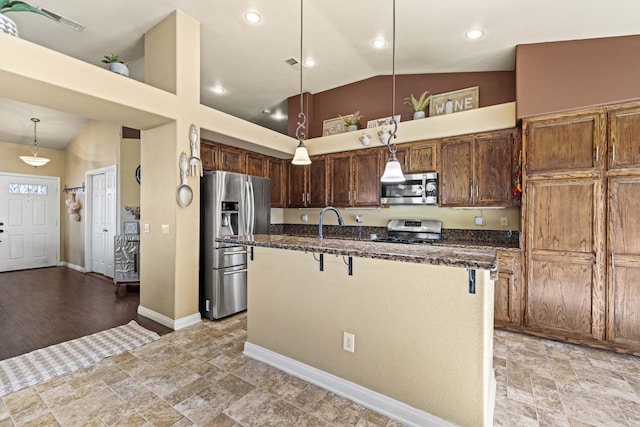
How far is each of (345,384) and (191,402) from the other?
107cm

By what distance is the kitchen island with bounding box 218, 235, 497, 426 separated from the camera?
1701 millimetres

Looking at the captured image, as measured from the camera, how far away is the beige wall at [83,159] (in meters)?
5.93

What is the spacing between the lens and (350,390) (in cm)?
211

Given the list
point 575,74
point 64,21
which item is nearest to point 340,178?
point 575,74

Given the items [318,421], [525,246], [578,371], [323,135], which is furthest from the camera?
[323,135]

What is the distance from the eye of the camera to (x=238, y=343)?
2.98m

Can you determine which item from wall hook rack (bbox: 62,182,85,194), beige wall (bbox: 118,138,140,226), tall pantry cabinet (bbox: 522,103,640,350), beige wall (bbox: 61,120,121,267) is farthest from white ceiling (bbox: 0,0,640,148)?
wall hook rack (bbox: 62,182,85,194)

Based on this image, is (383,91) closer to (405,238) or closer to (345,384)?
(405,238)

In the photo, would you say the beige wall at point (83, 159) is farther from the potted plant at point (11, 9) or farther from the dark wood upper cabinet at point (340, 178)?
the dark wood upper cabinet at point (340, 178)

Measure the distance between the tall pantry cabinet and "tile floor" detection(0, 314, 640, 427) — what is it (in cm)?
36

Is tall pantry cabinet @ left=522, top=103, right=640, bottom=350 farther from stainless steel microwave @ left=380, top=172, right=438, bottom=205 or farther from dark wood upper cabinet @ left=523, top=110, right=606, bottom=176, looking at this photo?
stainless steel microwave @ left=380, top=172, right=438, bottom=205

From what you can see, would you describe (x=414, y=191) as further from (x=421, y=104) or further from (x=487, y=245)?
(x=421, y=104)

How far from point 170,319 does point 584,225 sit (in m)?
4.43

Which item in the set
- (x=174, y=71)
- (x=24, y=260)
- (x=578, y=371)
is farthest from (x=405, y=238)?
(x=24, y=260)
